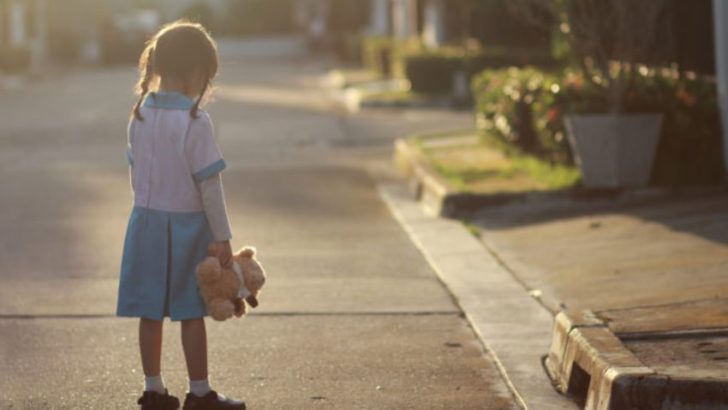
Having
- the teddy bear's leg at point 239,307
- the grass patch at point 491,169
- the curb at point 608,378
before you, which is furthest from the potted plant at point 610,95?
the teddy bear's leg at point 239,307

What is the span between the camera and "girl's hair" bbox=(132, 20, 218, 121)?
6.40 m

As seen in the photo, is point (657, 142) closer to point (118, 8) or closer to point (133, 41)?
point (133, 41)

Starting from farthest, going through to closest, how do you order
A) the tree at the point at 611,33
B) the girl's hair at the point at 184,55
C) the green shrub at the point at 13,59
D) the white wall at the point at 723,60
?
1. the green shrub at the point at 13,59
2. the tree at the point at 611,33
3. the white wall at the point at 723,60
4. the girl's hair at the point at 184,55

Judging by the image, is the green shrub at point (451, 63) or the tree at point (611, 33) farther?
the green shrub at point (451, 63)

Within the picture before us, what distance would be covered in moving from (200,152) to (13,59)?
4148 centimetres

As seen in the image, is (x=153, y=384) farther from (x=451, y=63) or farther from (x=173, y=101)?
(x=451, y=63)

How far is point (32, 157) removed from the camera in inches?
772

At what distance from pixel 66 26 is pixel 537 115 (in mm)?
49562

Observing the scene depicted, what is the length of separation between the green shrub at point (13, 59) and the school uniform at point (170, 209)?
40.7 meters

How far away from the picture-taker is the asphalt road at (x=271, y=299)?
711cm

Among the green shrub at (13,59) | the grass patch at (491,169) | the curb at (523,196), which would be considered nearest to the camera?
the curb at (523,196)

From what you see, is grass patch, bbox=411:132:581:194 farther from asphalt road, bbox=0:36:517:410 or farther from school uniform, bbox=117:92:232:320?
school uniform, bbox=117:92:232:320

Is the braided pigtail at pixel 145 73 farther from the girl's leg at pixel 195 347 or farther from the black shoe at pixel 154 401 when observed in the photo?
the black shoe at pixel 154 401

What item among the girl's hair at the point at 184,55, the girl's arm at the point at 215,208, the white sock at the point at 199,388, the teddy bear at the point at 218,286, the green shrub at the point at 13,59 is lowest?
the green shrub at the point at 13,59
